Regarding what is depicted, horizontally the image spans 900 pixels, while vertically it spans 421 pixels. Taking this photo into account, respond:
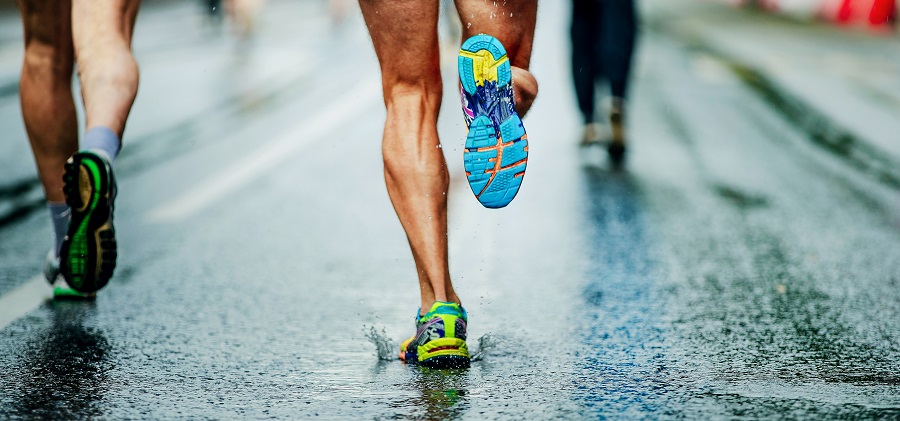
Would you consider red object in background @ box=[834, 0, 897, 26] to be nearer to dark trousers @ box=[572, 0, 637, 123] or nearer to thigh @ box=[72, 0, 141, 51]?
dark trousers @ box=[572, 0, 637, 123]

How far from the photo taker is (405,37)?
130 inches

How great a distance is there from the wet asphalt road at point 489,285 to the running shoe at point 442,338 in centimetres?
7

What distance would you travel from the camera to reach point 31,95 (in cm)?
416

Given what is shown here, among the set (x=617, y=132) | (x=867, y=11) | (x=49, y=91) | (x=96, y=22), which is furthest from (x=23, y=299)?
(x=867, y=11)

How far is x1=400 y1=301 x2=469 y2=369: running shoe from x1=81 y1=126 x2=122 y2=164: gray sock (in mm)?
917

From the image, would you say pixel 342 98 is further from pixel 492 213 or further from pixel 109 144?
pixel 109 144

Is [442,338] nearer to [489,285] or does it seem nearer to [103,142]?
[103,142]

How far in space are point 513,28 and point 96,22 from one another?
3.79 ft

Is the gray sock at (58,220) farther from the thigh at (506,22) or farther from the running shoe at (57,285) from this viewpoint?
the thigh at (506,22)

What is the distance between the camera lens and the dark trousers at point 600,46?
7.42 metres

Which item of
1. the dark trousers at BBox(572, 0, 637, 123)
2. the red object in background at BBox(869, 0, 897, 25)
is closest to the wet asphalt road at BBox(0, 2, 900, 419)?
the dark trousers at BBox(572, 0, 637, 123)

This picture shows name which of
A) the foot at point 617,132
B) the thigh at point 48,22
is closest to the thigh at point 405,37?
the thigh at point 48,22

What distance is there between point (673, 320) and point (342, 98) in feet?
25.6

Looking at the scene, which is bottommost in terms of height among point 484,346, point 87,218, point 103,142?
point 484,346
